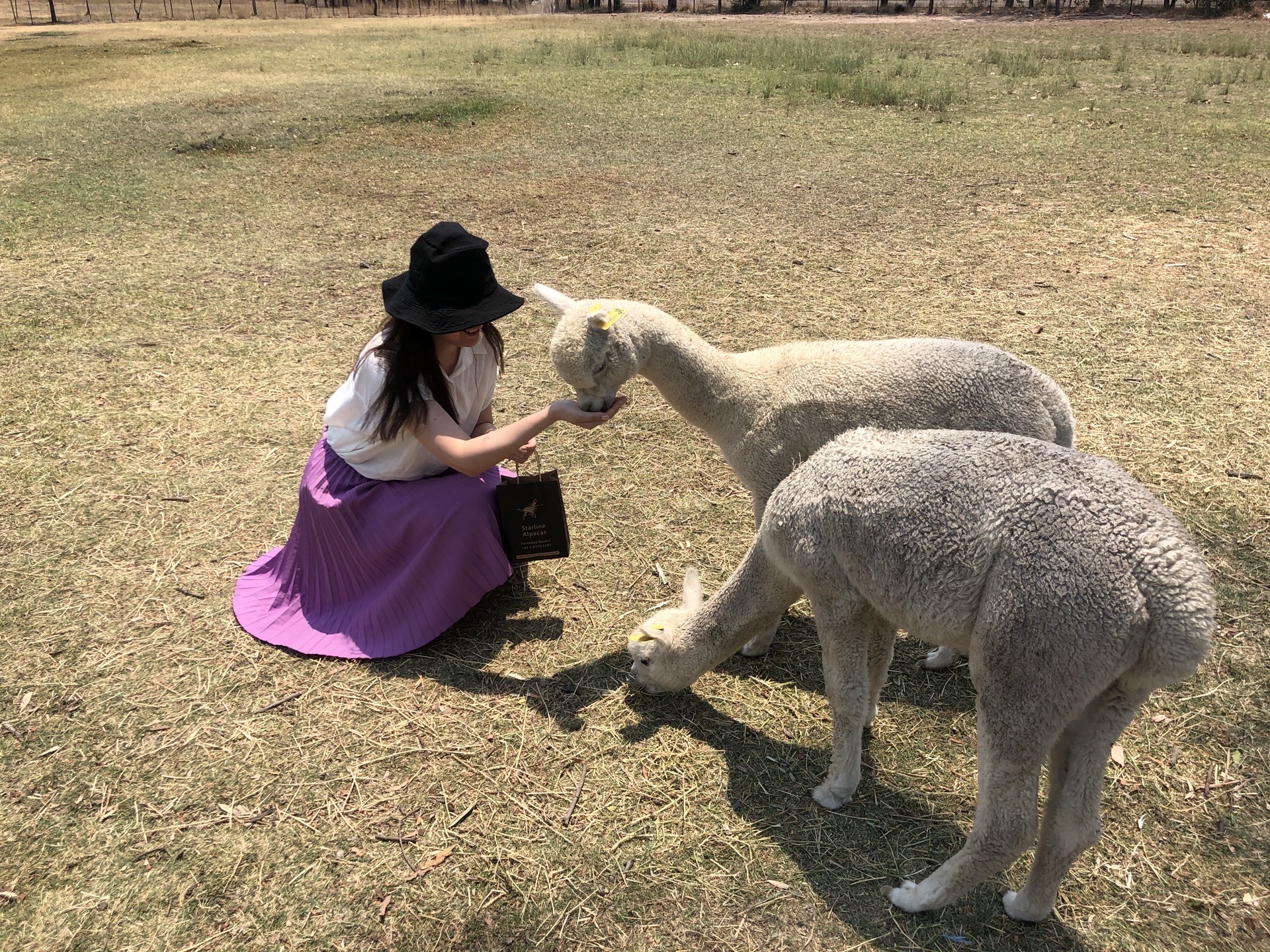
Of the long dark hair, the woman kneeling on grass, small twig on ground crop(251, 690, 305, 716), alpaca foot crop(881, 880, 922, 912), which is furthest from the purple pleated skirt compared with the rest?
alpaca foot crop(881, 880, 922, 912)

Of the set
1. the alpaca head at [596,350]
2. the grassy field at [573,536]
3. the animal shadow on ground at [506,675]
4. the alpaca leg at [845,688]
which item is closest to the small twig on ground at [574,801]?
the grassy field at [573,536]

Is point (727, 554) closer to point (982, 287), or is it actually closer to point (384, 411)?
point (384, 411)

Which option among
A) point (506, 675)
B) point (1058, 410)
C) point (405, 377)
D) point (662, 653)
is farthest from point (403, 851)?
point (1058, 410)

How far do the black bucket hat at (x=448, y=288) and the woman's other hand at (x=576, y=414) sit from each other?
508 millimetres

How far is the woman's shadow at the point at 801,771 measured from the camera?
304 centimetres

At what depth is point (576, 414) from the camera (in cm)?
394

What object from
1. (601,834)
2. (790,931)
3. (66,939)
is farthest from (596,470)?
(66,939)

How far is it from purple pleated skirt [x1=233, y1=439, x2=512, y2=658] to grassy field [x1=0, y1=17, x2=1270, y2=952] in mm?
161

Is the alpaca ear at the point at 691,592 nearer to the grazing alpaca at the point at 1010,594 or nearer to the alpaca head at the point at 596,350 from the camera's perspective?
the grazing alpaca at the point at 1010,594

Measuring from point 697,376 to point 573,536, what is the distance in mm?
1524

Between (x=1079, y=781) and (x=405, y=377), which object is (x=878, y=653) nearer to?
(x=1079, y=781)

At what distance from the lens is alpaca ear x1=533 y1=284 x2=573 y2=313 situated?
4.24 meters

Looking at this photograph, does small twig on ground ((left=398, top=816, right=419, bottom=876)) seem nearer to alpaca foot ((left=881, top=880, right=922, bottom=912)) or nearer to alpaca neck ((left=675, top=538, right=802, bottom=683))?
alpaca neck ((left=675, top=538, right=802, bottom=683))

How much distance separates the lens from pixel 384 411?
4.05 metres
